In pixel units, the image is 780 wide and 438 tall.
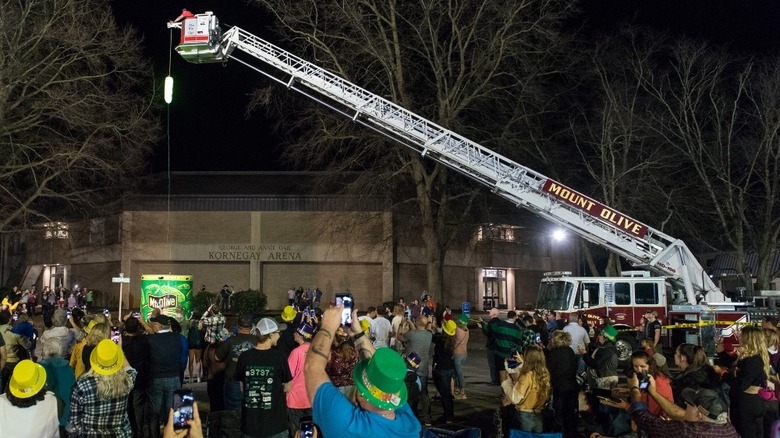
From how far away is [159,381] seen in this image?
28.4 feet

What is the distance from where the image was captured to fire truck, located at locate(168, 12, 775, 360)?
17.5m

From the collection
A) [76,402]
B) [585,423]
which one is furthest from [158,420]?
[585,423]

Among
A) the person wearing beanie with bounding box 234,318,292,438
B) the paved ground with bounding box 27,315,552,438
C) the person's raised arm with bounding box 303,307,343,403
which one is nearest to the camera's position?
the person's raised arm with bounding box 303,307,343,403

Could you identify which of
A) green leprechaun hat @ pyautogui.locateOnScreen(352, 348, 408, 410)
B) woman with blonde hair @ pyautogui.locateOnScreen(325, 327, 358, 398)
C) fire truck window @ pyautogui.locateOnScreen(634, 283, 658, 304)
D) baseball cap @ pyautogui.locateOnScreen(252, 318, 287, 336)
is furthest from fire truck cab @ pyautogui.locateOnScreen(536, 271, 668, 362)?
green leprechaun hat @ pyautogui.locateOnScreen(352, 348, 408, 410)

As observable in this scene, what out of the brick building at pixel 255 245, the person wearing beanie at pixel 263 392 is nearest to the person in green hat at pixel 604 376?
the person wearing beanie at pixel 263 392

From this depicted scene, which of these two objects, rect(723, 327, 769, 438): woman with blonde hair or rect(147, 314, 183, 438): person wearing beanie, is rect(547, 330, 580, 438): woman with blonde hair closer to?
rect(723, 327, 769, 438): woman with blonde hair

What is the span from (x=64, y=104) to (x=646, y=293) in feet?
73.3

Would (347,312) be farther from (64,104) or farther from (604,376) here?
(64,104)

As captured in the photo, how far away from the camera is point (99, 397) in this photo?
5.50 m

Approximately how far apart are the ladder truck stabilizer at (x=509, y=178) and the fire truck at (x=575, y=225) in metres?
0.03

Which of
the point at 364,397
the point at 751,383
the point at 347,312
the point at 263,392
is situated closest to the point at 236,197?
the point at 263,392

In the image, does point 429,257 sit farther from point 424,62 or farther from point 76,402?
point 76,402

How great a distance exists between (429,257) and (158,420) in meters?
19.6

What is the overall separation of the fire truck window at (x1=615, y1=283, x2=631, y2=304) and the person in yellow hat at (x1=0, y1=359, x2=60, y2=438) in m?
16.9
